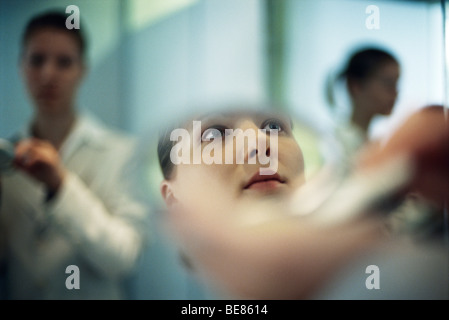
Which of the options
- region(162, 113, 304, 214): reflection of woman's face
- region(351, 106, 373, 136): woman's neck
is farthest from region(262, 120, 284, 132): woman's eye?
region(351, 106, 373, 136): woman's neck

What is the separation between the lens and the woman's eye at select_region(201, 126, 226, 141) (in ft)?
2.02

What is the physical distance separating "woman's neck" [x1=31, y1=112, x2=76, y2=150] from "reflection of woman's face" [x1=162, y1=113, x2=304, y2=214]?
0.57ft

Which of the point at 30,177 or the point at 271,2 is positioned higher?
the point at 271,2

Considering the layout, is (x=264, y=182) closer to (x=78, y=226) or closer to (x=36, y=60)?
(x=78, y=226)

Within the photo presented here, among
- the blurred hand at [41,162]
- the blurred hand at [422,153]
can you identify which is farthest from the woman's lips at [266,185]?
the blurred hand at [41,162]

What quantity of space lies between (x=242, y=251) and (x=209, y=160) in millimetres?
133

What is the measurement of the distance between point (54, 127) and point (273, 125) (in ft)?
1.05

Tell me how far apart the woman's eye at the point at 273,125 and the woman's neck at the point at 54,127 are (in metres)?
0.28

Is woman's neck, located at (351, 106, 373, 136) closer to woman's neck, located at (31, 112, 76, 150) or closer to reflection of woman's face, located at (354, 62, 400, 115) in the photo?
reflection of woman's face, located at (354, 62, 400, 115)

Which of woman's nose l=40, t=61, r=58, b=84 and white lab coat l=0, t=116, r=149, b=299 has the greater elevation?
woman's nose l=40, t=61, r=58, b=84

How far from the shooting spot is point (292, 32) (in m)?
0.69

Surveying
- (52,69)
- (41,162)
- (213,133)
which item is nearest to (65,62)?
(52,69)
